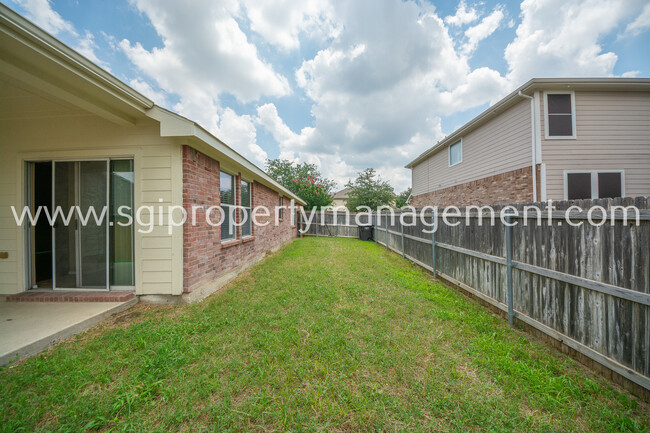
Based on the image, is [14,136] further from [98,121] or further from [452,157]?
[452,157]

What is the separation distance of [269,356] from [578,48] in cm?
1360

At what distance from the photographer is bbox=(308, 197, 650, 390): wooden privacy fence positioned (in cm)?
186

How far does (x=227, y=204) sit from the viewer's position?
5.30m

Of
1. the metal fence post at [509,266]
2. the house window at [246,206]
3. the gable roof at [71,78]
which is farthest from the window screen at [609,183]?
the gable roof at [71,78]

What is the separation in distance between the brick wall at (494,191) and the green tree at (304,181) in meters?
9.54

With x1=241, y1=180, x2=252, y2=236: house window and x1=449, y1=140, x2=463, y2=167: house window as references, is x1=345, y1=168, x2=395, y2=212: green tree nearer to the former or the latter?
x1=449, y1=140, x2=463, y2=167: house window

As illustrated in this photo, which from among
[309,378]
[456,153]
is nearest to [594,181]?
[456,153]

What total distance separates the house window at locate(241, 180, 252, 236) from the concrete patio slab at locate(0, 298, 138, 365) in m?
3.06

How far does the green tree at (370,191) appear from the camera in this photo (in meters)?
23.7

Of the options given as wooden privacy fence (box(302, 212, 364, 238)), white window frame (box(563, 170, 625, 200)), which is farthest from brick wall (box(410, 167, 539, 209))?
wooden privacy fence (box(302, 212, 364, 238))

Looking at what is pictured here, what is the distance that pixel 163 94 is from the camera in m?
9.12

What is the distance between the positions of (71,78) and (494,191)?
39.4ft

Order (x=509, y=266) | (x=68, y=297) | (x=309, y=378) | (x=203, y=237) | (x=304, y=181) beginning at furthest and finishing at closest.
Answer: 1. (x=304, y=181)
2. (x=203, y=237)
3. (x=68, y=297)
4. (x=509, y=266)
5. (x=309, y=378)

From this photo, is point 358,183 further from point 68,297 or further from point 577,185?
point 68,297
